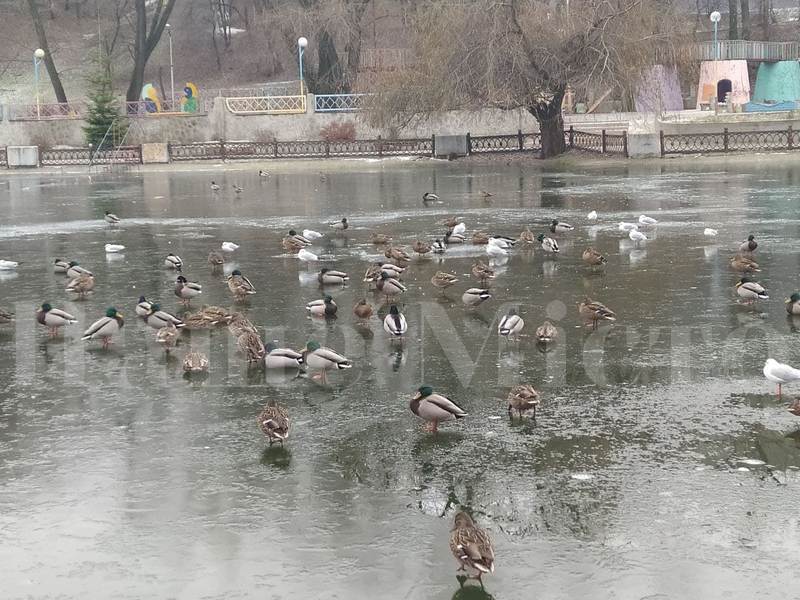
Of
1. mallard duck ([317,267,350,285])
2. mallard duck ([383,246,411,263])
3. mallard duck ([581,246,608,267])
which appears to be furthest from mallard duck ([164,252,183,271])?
mallard duck ([581,246,608,267])

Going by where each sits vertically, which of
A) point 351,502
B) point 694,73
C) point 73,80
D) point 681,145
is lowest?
point 351,502

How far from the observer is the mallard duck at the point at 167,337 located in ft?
38.0

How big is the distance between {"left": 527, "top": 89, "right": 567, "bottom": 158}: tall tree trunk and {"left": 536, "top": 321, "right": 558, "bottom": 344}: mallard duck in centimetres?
2896

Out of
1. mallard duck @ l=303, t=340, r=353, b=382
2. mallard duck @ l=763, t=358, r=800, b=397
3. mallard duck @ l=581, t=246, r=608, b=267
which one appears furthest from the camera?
mallard duck @ l=581, t=246, r=608, b=267

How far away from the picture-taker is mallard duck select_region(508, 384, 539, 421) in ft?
28.7

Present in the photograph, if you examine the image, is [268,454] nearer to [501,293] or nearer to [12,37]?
[501,293]

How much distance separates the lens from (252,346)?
427 inches

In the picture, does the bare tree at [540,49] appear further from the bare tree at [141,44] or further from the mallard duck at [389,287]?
the bare tree at [141,44]

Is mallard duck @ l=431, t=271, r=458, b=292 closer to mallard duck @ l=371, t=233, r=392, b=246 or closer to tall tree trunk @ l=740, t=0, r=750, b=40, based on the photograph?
mallard duck @ l=371, t=233, r=392, b=246

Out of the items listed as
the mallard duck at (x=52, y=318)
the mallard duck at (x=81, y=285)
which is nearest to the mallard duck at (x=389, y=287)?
the mallard duck at (x=52, y=318)

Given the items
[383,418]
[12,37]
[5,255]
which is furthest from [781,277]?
[12,37]

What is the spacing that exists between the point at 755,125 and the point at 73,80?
167 feet

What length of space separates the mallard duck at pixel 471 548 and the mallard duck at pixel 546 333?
5.50 meters

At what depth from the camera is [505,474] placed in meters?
7.59
